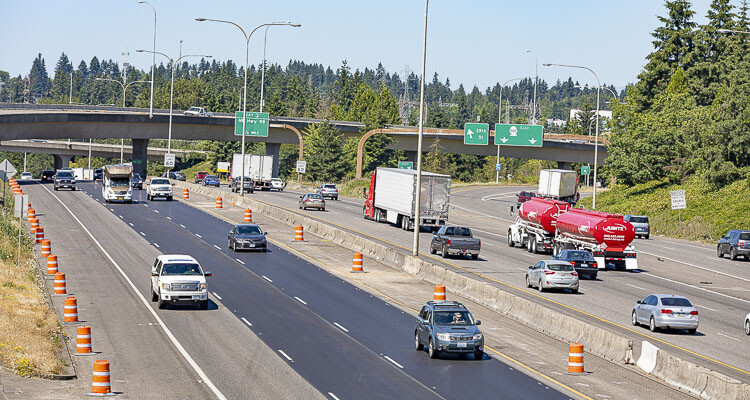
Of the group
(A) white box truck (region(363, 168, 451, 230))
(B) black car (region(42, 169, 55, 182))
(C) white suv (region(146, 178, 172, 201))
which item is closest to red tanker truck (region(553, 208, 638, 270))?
(A) white box truck (region(363, 168, 451, 230))

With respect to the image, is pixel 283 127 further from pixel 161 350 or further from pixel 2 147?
pixel 161 350

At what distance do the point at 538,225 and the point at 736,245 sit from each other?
1177 cm

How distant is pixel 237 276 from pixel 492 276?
11967 millimetres

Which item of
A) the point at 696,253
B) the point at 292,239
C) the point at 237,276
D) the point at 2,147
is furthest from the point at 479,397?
the point at 2,147

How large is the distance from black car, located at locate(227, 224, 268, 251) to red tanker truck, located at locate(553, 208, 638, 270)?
674 inches

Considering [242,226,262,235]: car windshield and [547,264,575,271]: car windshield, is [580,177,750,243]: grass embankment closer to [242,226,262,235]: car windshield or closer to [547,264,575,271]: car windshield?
[547,264,575,271]: car windshield

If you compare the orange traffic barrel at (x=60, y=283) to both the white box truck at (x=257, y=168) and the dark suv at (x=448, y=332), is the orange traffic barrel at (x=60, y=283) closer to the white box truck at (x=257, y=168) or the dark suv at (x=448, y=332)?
the dark suv at (x=448, y=332)

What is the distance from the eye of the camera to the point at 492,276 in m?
44.8

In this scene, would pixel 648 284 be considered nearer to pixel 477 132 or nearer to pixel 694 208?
pixel 694 208

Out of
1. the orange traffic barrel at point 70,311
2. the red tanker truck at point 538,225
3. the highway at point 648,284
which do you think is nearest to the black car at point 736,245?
the highway at point 648,284

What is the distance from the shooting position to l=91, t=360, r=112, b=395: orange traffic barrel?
21062mm

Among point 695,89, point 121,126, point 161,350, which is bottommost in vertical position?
point 161,350

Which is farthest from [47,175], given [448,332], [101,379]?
[101,379]

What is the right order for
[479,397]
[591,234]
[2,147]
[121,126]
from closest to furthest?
[479,397], [591,234], [121,126], [2,147]
